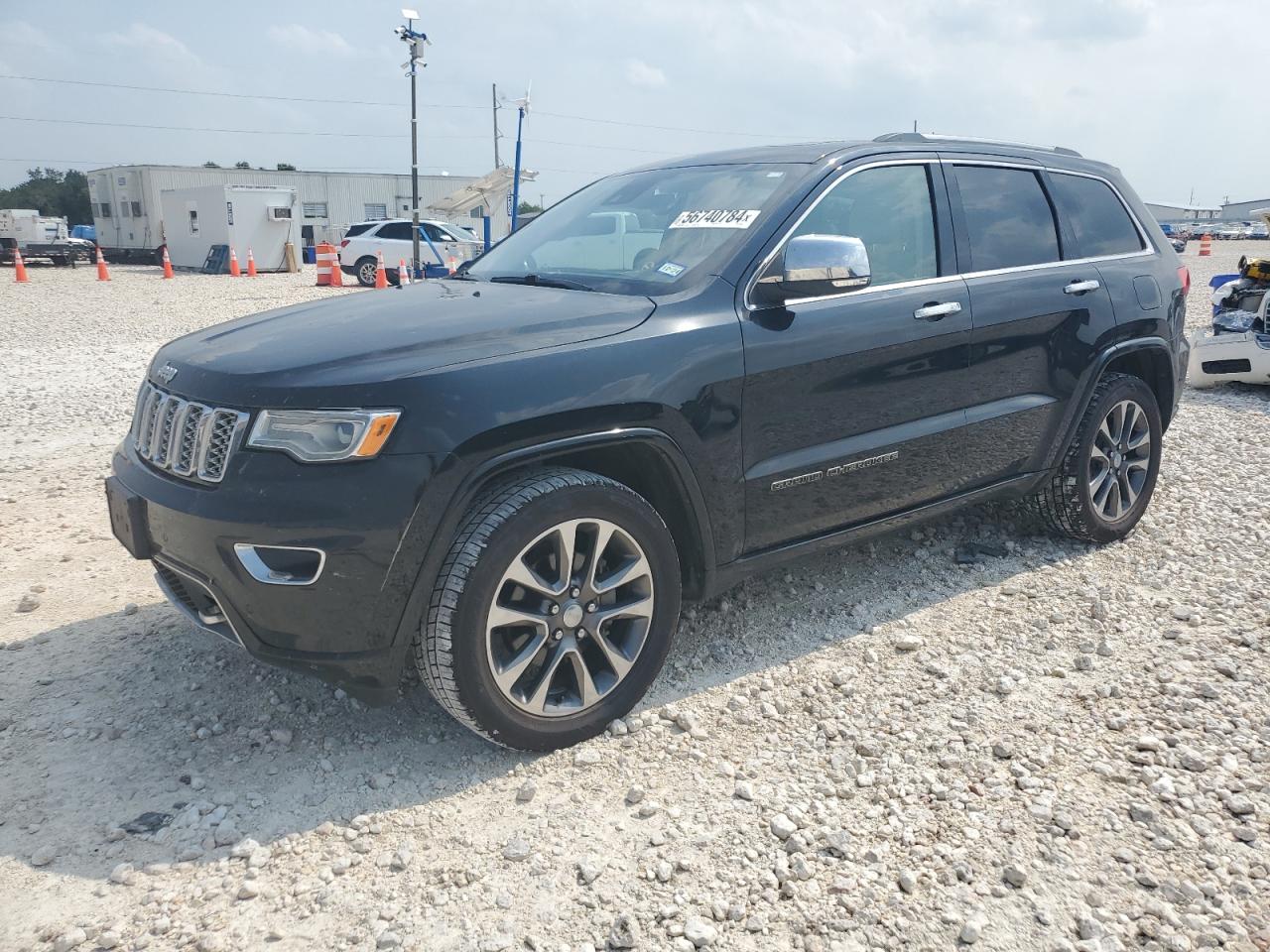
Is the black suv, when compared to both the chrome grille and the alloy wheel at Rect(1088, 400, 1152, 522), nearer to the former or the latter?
the chrome grille

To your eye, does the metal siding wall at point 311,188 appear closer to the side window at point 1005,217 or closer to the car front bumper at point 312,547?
the side window at point 1005,217

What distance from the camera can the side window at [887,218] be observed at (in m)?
3.61

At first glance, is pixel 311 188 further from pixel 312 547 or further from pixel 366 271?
pixel 312 547

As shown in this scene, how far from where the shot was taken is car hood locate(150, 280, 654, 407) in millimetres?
2695

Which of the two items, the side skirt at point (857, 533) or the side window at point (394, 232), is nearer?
the side skirt at point (857, 533)

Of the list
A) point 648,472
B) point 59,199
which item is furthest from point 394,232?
point 59,199

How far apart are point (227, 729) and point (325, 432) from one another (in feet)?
3.92

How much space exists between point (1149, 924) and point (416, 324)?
2475mm

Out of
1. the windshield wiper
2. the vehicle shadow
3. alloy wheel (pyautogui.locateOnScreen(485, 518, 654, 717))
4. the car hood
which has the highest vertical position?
the windshield wiper

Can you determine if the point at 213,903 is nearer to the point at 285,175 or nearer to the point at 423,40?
the point at 423,40

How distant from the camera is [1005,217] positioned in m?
4.21

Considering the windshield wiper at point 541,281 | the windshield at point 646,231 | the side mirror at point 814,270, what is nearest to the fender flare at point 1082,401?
the side mirror at point 814,270

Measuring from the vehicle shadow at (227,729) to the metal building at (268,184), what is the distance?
74.2 ft

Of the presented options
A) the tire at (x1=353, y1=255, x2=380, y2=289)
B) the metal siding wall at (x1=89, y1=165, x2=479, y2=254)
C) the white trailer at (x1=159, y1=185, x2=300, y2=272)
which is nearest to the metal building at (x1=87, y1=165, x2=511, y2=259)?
the metal siding wall at (x1=89, y1=165, x2=479, y2=254)
